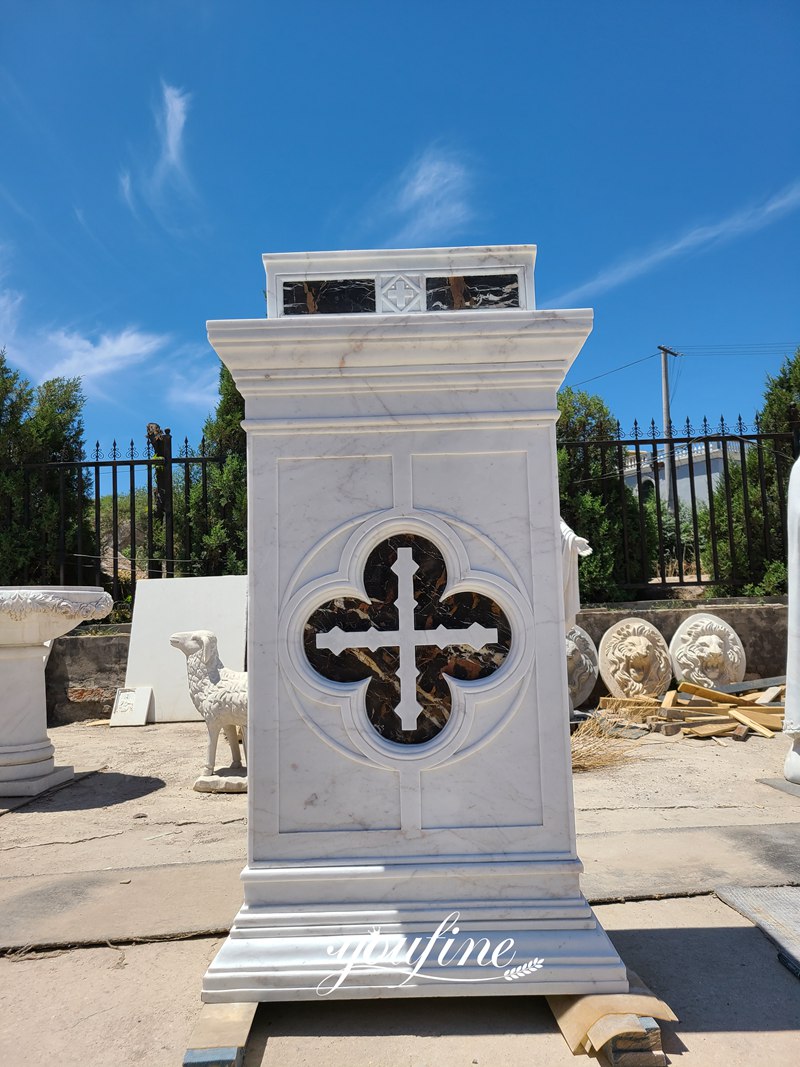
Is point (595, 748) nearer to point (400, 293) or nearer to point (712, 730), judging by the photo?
point (712, 730)

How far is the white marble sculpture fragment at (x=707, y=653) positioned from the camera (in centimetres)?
743

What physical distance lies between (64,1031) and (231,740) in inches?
122

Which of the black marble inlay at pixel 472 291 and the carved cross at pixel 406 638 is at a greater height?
the black marble inlay at pixel 472 291

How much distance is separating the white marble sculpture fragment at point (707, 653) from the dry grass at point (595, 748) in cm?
165

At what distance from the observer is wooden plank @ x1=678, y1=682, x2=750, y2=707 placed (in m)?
6.84

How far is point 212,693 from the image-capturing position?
4812mm

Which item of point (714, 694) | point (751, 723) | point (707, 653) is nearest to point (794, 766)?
point (751, 723)

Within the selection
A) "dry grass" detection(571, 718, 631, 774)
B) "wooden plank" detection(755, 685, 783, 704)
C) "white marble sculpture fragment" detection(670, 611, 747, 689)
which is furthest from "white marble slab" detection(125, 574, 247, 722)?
"wooden plank" detection(755, 685, 783, 704)

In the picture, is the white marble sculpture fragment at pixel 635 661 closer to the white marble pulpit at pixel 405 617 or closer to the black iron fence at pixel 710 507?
the black iron fence at pixel 710 507

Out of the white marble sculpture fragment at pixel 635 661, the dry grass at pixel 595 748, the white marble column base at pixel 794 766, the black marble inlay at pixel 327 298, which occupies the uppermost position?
the black marble inlay at pixel 327 298

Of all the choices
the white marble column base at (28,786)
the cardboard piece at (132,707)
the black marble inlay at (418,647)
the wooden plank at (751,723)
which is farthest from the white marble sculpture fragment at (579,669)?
the black marble inlay at (418,647)

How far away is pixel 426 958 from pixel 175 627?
6.41 meters

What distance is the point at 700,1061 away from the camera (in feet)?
5.53

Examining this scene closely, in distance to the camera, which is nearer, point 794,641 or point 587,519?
point 794,641
